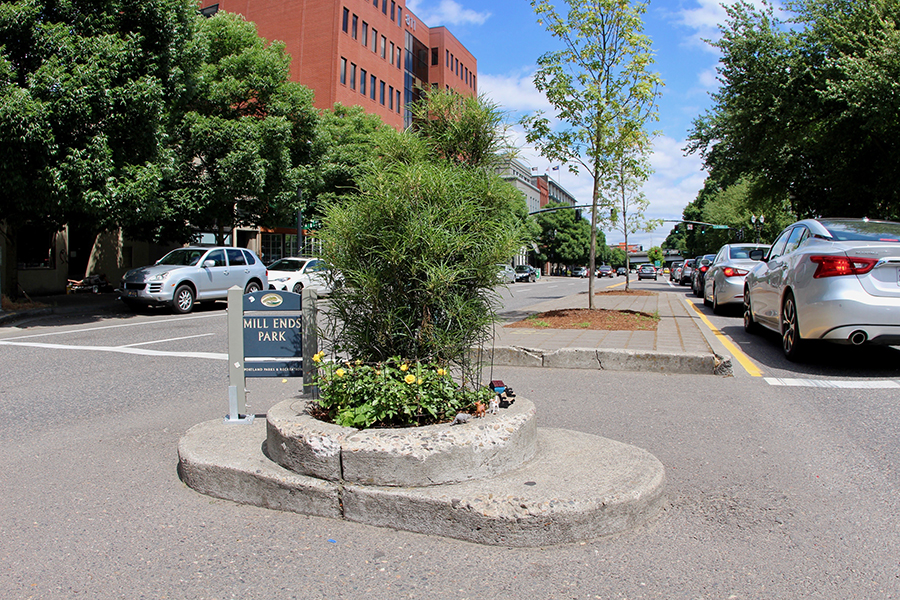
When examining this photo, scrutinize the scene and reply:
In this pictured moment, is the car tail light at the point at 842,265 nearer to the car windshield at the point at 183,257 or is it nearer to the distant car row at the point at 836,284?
the distant car row at the point at 836,284

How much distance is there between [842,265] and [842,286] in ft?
0.76

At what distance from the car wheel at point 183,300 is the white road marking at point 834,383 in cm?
1410

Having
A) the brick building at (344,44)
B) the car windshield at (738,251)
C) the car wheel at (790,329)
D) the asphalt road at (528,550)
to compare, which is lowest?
the asphalt road at (528,550)

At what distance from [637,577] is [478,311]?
182cm

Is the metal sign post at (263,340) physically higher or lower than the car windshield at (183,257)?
lower

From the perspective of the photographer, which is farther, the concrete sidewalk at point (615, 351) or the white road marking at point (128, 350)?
the white road marking at point (128, 350)

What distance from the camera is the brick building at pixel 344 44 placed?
39.9m

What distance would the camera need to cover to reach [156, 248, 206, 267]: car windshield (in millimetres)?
17328

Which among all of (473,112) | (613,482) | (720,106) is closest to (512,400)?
(613,482)

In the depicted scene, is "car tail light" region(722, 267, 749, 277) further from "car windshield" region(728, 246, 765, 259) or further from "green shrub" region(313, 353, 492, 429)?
"green shrub" region(313, 353, 492, 429)

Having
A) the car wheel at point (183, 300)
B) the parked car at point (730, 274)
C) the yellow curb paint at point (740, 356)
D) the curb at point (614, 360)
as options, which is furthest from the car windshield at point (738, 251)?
the car wheel at point (183, 300)

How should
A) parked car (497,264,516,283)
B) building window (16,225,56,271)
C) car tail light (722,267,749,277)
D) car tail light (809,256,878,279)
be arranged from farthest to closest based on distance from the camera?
building window (16,225,56,271), car tail light (722,267,749,277), car tail light (809,256,878,279), parked car (497,264,516,283)

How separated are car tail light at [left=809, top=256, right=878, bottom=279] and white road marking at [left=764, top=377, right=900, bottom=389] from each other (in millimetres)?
1115

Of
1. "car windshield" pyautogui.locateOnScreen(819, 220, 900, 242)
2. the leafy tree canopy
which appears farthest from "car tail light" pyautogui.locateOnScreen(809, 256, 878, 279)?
the leafy tree canopy
